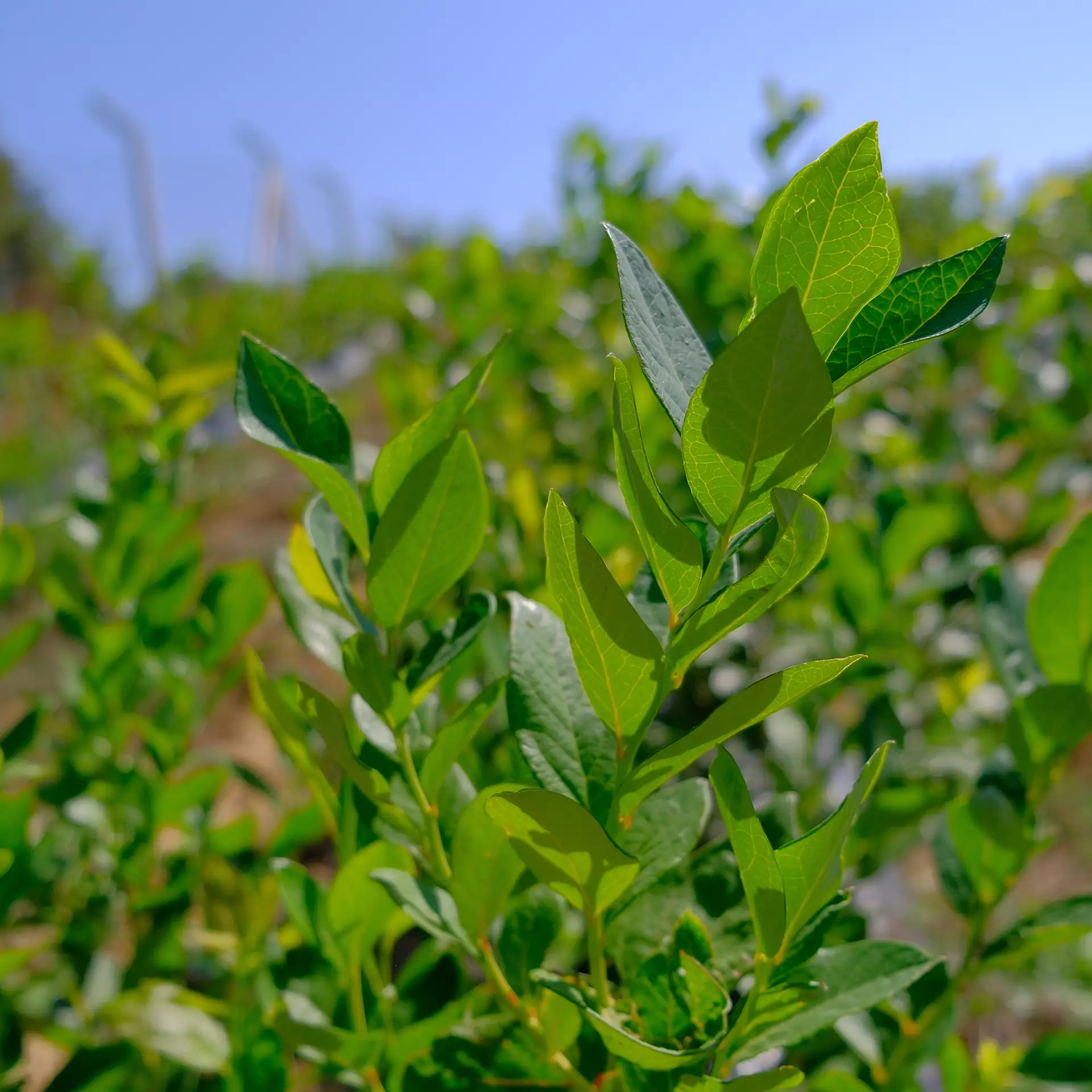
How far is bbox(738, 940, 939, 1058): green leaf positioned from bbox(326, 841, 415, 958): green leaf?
24 cm

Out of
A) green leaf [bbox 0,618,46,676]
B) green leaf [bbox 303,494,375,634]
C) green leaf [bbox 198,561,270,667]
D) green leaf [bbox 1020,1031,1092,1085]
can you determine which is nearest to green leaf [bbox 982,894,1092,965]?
green leaf [bbox 1020,1031,1092,1085]

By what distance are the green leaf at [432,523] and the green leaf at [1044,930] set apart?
1.67ft

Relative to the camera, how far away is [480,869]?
1.69 ft

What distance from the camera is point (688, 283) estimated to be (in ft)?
5.17

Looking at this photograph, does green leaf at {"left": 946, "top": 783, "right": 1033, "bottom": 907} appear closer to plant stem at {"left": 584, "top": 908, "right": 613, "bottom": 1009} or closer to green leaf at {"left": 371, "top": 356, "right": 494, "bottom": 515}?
plant stem at {"left": 584, "top": 908, "right": 613, "bottom": 1009}

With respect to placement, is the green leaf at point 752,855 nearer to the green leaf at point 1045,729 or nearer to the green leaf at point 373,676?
the green leaf at point 373,676

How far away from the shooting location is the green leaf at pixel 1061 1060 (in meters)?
0.70

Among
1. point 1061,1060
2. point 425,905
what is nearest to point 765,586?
point 425,905

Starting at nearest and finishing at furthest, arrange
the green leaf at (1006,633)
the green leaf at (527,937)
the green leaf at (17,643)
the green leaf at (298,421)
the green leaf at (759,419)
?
the green leaf at (759,419) < the green leaf at (298,421) < the green leaf at (527,937) < the green leaf at (1006,633) < the green leaf at (17,643)

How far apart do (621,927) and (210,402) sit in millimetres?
876

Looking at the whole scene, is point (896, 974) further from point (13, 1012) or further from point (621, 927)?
point (13, 1012)

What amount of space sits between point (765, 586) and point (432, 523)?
17cm

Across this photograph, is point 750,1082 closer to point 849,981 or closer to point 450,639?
point 849,981

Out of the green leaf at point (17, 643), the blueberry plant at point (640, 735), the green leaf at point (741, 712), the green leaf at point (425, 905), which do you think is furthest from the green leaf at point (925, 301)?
the green leaf at point (17, 643)
